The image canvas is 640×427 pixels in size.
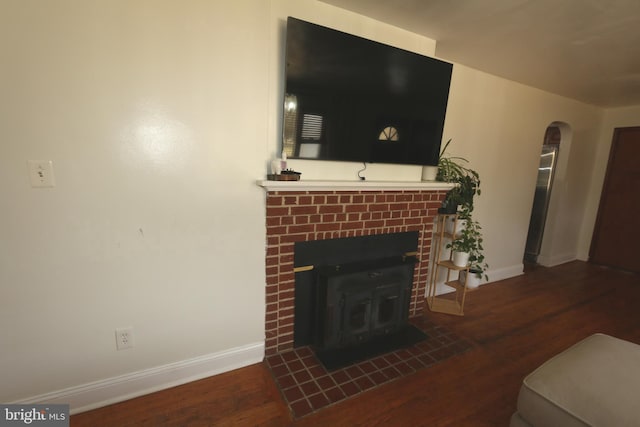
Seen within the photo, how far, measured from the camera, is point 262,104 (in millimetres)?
1654

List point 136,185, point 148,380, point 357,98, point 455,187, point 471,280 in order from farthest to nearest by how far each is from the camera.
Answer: point 471,280, point 455,187, point 357,98, point 148,380, point 136,185

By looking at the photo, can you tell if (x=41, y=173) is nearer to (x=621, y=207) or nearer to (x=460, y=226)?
(x=460, y=226)

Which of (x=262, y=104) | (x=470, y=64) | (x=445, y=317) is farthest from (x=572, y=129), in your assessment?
(x=262, y=104)

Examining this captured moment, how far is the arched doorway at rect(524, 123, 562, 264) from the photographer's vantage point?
4.03 meters

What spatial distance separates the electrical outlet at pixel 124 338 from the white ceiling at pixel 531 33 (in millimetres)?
2223

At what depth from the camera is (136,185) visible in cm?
143

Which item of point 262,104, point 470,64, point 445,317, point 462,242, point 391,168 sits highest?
point 470,64

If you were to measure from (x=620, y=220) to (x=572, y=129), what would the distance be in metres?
1.60

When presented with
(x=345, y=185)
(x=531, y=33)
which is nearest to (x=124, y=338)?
(x=345, y=185)

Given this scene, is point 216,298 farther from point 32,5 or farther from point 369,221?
point 32,5

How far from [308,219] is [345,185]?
0.33m

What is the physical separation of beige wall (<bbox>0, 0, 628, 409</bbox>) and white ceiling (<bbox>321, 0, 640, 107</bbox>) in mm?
317

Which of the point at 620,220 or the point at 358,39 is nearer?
the point at 358,39

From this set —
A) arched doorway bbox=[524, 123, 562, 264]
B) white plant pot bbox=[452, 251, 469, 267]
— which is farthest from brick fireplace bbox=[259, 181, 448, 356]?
arched doorway bbox=[524, 123, 562, 264]
